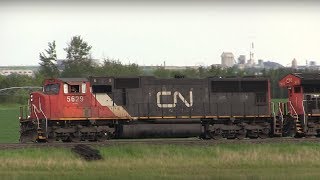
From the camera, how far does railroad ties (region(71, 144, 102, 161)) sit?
941 inches

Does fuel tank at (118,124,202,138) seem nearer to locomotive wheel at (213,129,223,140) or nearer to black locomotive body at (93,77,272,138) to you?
black locomotive body at (93,77,272,138)

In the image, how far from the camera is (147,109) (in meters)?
30.1

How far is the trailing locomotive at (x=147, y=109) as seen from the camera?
28.9 meters

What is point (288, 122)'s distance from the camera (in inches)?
1256

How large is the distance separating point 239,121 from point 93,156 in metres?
9.66

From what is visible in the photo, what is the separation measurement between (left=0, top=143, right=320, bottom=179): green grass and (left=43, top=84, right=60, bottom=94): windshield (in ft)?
15.9

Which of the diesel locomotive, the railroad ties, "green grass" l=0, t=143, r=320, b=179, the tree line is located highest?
the tree line

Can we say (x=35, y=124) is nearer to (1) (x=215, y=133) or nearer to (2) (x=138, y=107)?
(2) (x=138, y=107)

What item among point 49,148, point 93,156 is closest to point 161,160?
point 93,156

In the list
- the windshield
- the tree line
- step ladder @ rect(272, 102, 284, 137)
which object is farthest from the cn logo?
the tree line

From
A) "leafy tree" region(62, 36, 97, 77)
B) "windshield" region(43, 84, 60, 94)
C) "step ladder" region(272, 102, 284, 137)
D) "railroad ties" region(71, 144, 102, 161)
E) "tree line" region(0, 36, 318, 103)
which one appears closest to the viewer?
Result: "railroad ties" region(71, 144, 102, 161)

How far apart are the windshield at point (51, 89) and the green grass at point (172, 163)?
4.85 metres

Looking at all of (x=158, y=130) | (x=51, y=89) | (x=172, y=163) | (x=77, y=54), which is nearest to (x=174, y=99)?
(x=158, y=130)

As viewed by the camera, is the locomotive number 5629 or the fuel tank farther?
the fuel tank
